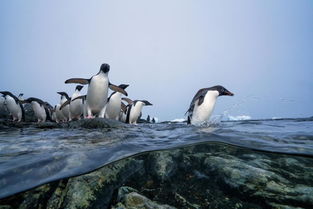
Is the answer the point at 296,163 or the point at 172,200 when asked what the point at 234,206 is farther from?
the point at 296,163

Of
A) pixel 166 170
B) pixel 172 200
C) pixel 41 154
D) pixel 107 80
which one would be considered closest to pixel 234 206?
pixel 172 200

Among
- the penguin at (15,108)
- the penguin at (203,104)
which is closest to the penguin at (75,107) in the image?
the penguin at (15,108)

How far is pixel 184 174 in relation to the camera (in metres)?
2.81

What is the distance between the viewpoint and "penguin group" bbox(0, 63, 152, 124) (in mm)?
10220

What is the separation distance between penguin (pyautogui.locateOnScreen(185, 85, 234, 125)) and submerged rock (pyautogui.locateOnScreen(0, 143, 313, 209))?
19.3ft

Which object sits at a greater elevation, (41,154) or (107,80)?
(107,80)

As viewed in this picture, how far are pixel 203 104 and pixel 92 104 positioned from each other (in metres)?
4.06

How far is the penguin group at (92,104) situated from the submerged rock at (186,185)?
733 centimetres

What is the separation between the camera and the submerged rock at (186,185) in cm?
228

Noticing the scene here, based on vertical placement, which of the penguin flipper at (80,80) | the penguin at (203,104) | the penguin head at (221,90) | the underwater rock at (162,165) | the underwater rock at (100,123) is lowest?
the underwater rock at (162,165)

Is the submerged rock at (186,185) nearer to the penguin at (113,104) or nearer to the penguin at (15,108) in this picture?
the penguin at (113,104)

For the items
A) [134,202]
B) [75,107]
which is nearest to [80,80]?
[75,107]

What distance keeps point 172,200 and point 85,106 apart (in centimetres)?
883

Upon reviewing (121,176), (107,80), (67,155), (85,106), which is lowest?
(121,176)
